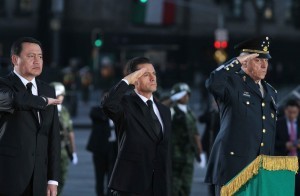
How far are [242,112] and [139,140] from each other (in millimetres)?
1024

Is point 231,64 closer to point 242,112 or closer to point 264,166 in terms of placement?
point 242,112

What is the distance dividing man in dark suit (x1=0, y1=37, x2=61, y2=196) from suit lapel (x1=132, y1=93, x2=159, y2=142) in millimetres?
950

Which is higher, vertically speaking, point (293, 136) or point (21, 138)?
point (21, 138)

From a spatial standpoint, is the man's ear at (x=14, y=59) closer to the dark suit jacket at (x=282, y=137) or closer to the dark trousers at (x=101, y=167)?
the dark suit jacket at (x=282, y=137)

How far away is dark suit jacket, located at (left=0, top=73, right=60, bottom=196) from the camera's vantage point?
931 cm

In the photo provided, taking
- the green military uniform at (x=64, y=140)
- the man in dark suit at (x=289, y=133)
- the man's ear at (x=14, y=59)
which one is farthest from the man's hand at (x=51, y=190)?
the green military uniform at (x=64, y=140)

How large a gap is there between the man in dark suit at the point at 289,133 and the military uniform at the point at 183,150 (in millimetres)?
1371

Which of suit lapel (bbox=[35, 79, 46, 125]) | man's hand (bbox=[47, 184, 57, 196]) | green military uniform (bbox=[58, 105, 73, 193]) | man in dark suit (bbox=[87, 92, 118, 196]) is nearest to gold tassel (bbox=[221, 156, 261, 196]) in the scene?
man's hand (bbox=[47, 184, 57, 196])

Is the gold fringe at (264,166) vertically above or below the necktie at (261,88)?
below

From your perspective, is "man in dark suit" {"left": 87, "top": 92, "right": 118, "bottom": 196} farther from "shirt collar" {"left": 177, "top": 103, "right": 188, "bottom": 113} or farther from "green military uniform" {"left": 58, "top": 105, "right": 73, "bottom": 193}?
"shirt collar" {"left": 177, "top": 103, "right": 188, "bottom": 113}

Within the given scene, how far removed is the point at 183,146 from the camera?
633 inches

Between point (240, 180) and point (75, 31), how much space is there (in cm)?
4955

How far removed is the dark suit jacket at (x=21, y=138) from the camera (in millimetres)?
9312

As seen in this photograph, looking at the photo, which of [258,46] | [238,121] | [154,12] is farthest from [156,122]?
[154,12]
